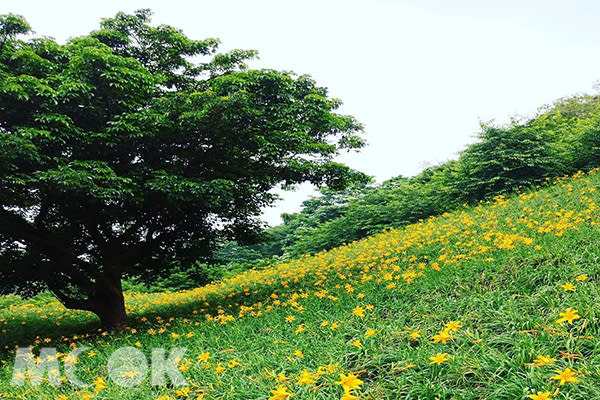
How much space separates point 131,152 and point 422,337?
5122 millimetres

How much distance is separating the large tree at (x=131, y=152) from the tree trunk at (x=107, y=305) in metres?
0.02

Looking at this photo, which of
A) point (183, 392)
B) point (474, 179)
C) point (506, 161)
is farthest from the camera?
point (474, 179)

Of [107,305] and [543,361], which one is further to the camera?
[107,305]

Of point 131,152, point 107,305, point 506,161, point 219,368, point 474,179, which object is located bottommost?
point 219,368

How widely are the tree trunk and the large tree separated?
0.02 metres

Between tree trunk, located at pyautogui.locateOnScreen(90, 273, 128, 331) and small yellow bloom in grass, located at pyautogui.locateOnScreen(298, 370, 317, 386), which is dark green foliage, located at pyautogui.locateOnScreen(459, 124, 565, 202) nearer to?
tree trunk, located at pyautogui.locateOnScreen(90, 273, 128, 331)

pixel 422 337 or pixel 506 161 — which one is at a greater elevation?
pixel 506 161

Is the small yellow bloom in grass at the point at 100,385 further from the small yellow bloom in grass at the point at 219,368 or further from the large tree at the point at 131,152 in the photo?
the large tree at the point at 131,152

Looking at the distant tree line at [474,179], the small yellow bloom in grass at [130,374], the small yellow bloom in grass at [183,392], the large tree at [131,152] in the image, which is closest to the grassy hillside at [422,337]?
the small yellow bloom in grass at [183,392]

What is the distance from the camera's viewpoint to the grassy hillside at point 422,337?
228cm

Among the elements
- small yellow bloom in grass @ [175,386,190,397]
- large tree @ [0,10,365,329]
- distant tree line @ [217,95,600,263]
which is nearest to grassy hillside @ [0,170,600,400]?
small yellow bloom in grass @ [175,386,190,397]

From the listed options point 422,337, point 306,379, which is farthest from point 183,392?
point 422,337

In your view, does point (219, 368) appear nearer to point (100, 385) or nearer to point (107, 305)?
point (100, 385)

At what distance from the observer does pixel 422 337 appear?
285 centimetres
